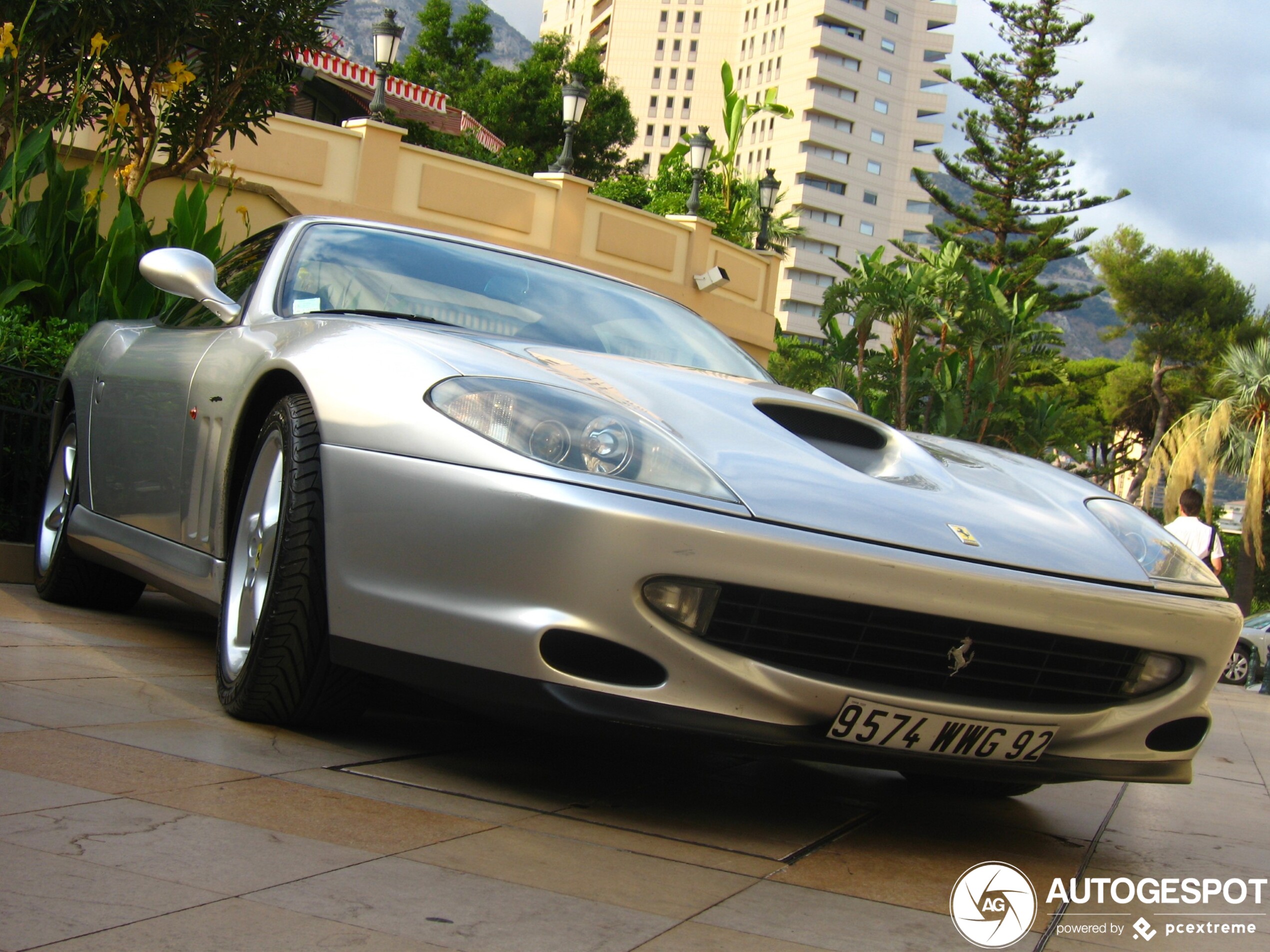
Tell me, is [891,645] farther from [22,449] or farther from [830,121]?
[830,121]

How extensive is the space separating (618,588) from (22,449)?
427 centimetres

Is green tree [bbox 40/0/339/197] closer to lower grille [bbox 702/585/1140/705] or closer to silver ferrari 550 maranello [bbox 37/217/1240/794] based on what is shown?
silver ferrari 550 maranello [bbox 37/217/1240/794]

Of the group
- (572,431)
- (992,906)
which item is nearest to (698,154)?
(572,431)

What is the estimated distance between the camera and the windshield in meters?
3.58

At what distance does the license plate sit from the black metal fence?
428 centimetres

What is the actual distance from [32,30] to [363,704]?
653 centimetres

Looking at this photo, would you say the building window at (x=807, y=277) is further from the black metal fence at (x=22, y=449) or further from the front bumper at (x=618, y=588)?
the front bumper at (x=618, y=588)

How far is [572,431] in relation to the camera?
261cm

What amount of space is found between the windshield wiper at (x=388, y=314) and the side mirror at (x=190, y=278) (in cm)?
42

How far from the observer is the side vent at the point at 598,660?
2.50 metres

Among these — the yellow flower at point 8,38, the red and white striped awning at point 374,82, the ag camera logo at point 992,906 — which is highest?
the red and white striped awning at point 374,82

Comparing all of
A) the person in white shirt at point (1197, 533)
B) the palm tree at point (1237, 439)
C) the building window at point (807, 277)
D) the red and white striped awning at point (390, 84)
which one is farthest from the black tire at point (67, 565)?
the building window at point (807, 277)

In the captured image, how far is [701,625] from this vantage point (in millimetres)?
2525

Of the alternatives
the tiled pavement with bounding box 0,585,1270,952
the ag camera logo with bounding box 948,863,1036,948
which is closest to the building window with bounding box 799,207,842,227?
the tiled pavement with bounding box 0,585,1270,952
